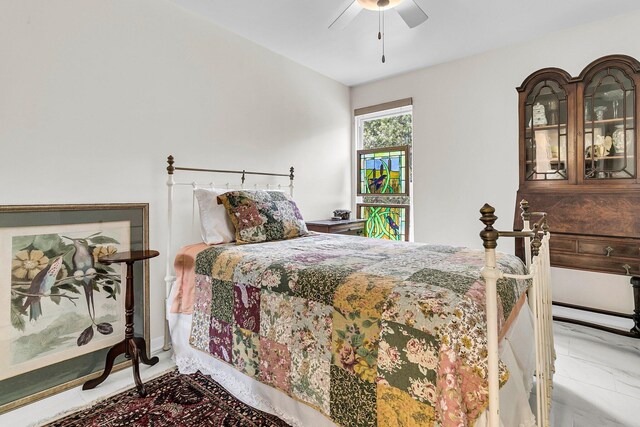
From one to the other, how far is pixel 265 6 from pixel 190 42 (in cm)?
67

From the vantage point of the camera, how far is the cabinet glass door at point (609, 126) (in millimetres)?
2637

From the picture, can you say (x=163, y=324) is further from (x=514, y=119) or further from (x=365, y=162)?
(x=514, y=119)

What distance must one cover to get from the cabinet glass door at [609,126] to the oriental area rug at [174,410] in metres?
3.10

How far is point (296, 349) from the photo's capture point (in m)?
1.55

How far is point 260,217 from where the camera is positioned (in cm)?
248

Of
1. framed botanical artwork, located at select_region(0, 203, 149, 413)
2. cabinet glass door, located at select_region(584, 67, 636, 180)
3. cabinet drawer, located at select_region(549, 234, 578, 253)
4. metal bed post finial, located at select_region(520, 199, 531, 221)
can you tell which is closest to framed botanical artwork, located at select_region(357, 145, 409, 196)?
cabinet drawer, located at select_region(549, 234, 578, 253)

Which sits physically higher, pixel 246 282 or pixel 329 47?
pixel 329 47

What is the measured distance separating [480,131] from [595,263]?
64.7 inches

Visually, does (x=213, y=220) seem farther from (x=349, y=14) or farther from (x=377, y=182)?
(x=377, y=182)

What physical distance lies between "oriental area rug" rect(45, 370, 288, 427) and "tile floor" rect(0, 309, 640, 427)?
14 cm

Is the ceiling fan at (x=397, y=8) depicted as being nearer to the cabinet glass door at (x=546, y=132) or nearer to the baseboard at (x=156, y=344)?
the cabinet glass door at (x=546, y=132)

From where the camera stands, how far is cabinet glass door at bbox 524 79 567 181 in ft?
9.46

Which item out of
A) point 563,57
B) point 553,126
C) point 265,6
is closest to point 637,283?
point 553,126

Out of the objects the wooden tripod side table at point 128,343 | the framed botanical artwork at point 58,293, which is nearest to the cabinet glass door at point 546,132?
the wooden tripod side table at point 128,343
